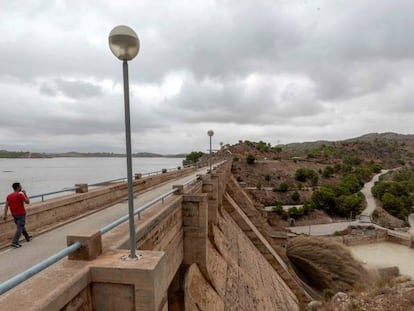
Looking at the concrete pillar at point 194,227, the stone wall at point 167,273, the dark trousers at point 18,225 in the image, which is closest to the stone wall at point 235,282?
the stone wall at point 167,273

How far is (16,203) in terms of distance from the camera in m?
5.39

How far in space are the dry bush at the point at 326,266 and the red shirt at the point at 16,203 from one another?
22405 mm

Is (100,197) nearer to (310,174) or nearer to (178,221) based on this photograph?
(178,221)

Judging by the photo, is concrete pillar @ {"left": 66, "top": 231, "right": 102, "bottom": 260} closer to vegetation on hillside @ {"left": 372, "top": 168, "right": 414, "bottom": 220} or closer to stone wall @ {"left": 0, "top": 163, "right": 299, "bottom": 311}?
stone wall @ {"left": 0, "top": 163, "right": 299, "bottom": 311}

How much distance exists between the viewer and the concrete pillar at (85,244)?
3.38 meters

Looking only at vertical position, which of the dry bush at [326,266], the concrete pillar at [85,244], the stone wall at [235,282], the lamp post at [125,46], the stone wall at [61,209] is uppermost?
the lamp post at [125,46]

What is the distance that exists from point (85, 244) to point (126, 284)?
2.48 feet

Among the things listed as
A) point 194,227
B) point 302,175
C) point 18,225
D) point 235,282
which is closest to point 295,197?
point 302,175

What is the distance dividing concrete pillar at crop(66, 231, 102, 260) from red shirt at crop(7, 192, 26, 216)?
9.12 feet

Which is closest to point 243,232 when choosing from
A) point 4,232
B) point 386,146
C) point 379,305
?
point 379,305

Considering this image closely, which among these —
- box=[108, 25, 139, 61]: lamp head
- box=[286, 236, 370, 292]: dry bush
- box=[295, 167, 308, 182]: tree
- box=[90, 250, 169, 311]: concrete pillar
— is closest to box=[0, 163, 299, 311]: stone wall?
box=[90, 250, 169, 311]: concrete pillar

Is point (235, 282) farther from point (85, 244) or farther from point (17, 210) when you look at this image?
point (85, 244)

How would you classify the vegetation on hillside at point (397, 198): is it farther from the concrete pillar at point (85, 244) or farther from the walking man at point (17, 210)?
the walking man at point (17, 210)

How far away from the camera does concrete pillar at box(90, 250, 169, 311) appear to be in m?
3.12
